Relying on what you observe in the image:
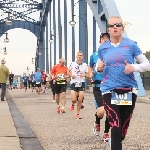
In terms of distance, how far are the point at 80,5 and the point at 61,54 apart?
12.4m

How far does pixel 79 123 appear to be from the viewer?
10.5 metres

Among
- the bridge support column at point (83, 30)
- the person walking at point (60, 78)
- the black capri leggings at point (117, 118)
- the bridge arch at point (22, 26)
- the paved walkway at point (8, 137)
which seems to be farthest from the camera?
the bridge arch at point (22, 26)

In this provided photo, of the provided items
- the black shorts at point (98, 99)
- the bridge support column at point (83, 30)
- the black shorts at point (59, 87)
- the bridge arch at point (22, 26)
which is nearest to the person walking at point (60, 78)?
the black shorts at point (59, 87)

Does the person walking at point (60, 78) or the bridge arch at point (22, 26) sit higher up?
the bridge arch at point (22, 26)

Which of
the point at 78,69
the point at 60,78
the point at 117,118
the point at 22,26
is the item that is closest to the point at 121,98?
the point at 117,118

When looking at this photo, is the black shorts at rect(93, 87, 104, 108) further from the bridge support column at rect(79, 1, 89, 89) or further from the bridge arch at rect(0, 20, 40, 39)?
the bridge arch at rect(0, 20, 40, 39)

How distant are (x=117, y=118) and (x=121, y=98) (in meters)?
0.19

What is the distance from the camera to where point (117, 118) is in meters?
5.26

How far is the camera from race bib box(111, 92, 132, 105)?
5.28m

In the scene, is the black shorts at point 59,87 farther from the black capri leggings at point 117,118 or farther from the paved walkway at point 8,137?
the black capri leggings at point 117,118

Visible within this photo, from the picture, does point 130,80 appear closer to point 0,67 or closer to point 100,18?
point 0,67

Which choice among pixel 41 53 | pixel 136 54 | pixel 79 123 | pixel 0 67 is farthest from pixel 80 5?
pixel 41 53

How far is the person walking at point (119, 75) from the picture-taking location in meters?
5.25

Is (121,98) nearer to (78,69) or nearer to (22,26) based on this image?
(78,69)
